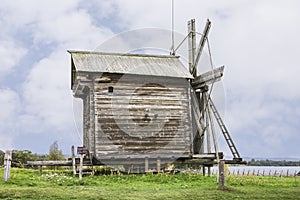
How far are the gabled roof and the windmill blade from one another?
2.57 feet

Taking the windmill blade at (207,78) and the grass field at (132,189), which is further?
the windmill blade at (207,78)

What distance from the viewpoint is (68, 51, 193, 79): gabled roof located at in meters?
26.4

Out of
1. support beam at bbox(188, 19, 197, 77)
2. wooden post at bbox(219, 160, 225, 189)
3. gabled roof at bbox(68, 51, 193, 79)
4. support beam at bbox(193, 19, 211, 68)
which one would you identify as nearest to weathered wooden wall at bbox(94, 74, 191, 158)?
gabled roof at bbox(68, 51, 193, 79)

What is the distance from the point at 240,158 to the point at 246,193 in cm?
889

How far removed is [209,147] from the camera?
2767 centimetres

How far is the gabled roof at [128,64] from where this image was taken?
26406mm

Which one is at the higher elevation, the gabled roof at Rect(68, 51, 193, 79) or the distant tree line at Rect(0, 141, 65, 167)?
the gabled roof at Rect(68, 51, 193, 79)

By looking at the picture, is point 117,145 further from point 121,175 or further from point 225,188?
point 225,188

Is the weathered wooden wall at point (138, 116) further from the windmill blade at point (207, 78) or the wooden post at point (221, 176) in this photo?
the wooden post at point (221, 176)

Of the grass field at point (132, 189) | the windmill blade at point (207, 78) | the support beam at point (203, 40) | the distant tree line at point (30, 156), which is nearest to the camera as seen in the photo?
the grass field at point (132, 189)

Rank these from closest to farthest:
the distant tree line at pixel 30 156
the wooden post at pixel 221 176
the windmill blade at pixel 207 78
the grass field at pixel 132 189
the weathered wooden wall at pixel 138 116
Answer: the grass field at pixel 132 189 → the wooden post at pixel 221 176 → the weathered wooden wall at pixel 138 116 → the windmill blade at pixel 207 78 → the distant tree line at pixel 30 156

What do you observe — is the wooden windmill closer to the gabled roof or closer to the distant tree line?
the gabled roof

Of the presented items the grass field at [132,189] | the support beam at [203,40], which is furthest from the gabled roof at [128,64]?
the grass field at [132,189]

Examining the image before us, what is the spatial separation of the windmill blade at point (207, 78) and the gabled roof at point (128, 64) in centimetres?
78
